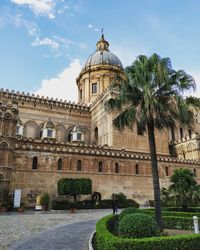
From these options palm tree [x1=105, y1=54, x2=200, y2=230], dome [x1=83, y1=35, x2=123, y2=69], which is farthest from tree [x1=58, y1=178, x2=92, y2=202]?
dome [x1=83, y1=35, x2=123, y2=69]

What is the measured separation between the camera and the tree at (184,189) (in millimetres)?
18719

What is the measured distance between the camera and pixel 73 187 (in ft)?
77.8

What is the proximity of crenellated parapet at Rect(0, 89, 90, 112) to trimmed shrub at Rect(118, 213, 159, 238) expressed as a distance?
1242 inches

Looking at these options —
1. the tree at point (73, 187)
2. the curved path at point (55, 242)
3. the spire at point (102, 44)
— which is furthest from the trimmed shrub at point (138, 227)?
the spire at point (102, 44)

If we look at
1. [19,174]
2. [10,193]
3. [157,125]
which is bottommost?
[10,193]

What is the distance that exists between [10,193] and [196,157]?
26.5 metres

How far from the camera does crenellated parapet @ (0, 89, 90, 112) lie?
36.4 metres

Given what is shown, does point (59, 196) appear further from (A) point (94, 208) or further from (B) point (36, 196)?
(A) point (94, 208)

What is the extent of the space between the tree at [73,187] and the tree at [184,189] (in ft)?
28.2

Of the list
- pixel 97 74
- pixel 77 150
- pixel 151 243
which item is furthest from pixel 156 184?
pixel 97 74

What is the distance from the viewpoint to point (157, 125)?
13742mm

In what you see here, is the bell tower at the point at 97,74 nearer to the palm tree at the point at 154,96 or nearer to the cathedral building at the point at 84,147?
the cathedral building at the point at 84,147

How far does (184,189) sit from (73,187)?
10531 millimetres

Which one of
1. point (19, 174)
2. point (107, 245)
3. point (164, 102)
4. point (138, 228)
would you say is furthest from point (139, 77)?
point (19, 174)
